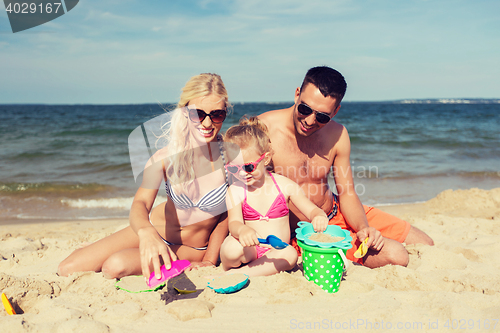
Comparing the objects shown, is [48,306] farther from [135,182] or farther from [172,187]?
[135,182]

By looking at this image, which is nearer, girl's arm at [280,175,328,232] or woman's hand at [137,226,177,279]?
woman's hand at [137,226,177,279]

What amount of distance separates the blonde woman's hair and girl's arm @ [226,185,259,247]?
382mm

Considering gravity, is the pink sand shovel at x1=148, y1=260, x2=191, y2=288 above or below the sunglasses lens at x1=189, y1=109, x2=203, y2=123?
below

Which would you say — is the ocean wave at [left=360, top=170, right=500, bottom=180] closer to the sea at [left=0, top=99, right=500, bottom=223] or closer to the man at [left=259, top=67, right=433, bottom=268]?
the sea at [left=0, top=99, right=500, bottom=223]

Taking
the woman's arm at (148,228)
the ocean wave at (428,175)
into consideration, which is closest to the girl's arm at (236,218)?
the woman's arm at (148,228)

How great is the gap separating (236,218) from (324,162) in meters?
1.13

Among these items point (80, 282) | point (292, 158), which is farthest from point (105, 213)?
point (292, 158)

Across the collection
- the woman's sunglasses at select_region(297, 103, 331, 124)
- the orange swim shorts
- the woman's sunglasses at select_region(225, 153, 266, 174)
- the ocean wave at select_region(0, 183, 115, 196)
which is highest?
the woman's sunglasses at select_region(297, 103, 331, 124)

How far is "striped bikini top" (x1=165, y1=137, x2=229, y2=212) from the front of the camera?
2.81m

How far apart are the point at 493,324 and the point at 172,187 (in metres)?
2.41

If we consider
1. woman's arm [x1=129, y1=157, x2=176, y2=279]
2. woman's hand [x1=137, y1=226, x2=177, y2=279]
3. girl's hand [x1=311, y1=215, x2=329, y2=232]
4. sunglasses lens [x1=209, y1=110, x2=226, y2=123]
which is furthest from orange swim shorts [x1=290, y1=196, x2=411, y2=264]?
woman's hand [x1=137, y1=226, x2=177, y2=279]

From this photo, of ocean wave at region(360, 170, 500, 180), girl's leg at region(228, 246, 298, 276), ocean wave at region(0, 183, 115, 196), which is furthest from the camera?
ocean wave at region(360, 170, 500, 180)

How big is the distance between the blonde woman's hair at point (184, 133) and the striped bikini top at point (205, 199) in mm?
90

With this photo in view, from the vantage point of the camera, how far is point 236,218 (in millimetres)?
2711
